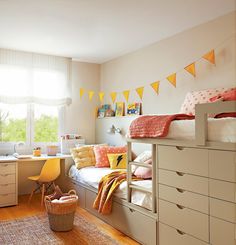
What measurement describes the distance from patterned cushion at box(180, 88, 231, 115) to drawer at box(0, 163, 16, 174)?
7.96 feet

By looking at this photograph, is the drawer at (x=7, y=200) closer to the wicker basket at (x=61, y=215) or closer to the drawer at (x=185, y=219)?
the wicker basket at (x=61, y=215)

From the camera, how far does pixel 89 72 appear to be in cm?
523

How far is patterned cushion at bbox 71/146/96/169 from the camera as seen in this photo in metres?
4.14

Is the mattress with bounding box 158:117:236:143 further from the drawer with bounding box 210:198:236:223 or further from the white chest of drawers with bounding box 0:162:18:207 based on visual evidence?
the white chest of drawers with bounding box 0:162:18:207

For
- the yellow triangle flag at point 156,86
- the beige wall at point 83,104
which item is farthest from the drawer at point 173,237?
the beige wall at point 83,104

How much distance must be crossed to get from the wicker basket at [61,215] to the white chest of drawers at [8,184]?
1136 millimetres

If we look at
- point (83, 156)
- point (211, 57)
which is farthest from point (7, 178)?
point (211, 57)

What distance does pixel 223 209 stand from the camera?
2.01 metres

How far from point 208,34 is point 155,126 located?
1.35m

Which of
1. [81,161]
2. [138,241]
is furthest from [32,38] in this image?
[138,241]

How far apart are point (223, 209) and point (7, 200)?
2997 mm

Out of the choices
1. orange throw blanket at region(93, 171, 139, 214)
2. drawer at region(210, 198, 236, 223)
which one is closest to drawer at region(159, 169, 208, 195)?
drawer at region(210, 198, 236, 223)

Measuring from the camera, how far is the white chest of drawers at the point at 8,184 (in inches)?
153

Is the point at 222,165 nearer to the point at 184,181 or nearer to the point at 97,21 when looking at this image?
the point at 184,181
